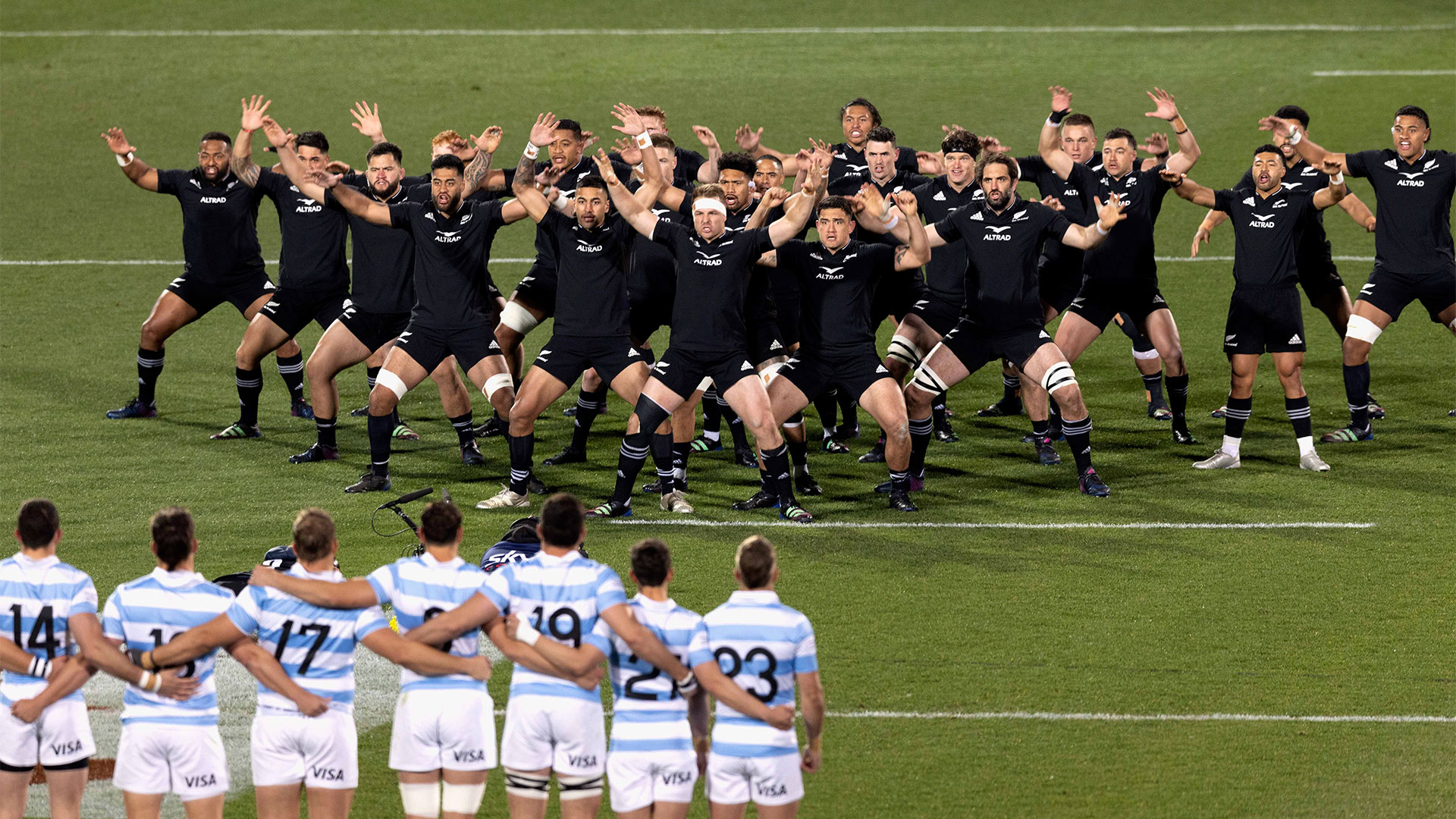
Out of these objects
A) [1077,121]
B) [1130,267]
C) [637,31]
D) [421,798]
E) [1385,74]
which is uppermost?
[637,31]

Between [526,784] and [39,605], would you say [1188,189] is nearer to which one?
[526,784]

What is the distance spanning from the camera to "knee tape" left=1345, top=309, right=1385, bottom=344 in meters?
13.5

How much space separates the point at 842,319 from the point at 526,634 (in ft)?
18.4

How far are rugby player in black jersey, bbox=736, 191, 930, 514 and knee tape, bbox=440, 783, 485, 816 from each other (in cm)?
530

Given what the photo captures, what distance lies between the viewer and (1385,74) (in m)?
26.1

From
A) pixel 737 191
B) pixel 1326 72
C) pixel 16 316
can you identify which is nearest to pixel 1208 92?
pixel 1326 72

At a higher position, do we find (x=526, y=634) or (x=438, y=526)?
(x=438, y=526)

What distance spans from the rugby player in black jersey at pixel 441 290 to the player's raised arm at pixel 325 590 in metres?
5.58

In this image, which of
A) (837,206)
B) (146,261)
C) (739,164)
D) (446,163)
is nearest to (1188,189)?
(837,206)

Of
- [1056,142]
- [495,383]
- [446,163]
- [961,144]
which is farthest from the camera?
[1056,142]

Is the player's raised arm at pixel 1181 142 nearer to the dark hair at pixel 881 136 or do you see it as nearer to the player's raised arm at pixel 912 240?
the dark hair at pixel 881 136

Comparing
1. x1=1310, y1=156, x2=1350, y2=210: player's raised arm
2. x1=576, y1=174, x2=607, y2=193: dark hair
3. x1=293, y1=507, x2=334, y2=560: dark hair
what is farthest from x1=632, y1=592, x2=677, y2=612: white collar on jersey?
x1=1310, y1=156, x2=1350, y2=210: player's raised arm

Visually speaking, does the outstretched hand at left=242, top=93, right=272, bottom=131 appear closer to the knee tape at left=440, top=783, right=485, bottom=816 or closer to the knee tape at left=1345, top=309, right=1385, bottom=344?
the knee tape at left=440, top=783, right=485, bottom=816

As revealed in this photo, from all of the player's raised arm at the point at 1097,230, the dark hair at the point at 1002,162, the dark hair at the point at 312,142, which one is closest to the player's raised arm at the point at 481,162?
the dark hair at the point at 312,142
